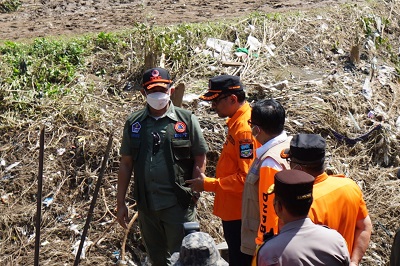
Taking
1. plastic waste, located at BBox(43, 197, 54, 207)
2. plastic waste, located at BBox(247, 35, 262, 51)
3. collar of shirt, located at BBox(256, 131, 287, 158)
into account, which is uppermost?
collar of shirt, located at BBox(256, 131, 287, 158)

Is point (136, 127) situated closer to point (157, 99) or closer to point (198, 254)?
point (157, 99)

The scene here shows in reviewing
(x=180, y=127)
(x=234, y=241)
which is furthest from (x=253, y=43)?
(x=234, y=241)

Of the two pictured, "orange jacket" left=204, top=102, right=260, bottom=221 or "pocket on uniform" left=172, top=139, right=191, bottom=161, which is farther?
"pocket on uniform" left=172, top=139, right=191, bottom=161

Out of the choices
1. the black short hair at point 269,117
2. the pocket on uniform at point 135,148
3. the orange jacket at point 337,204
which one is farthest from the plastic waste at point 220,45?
the orange jacket at point 337,204

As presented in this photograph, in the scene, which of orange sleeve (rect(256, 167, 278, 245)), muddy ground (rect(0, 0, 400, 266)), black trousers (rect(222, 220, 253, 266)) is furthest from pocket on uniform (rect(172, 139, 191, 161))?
muddy ground (rect(0, 0, 400, 266))

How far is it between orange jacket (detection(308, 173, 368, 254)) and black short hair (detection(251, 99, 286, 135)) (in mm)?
496

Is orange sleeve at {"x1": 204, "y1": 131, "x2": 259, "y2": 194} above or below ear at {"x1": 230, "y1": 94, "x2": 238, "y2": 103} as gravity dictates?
below

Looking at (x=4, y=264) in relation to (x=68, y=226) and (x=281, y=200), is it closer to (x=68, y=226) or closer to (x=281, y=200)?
(x=68, y=226)

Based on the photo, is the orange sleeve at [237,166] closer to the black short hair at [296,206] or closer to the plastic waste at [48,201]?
the black short hair at [296,206]

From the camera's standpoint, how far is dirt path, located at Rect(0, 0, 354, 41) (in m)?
9.82

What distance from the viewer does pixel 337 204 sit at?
11.6 feet

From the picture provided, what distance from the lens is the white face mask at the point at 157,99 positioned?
4703 mm

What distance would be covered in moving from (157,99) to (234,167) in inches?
28.4

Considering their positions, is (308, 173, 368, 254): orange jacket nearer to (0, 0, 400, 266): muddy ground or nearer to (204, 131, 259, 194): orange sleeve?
(204, 131, 259, 194): orange sleeve
